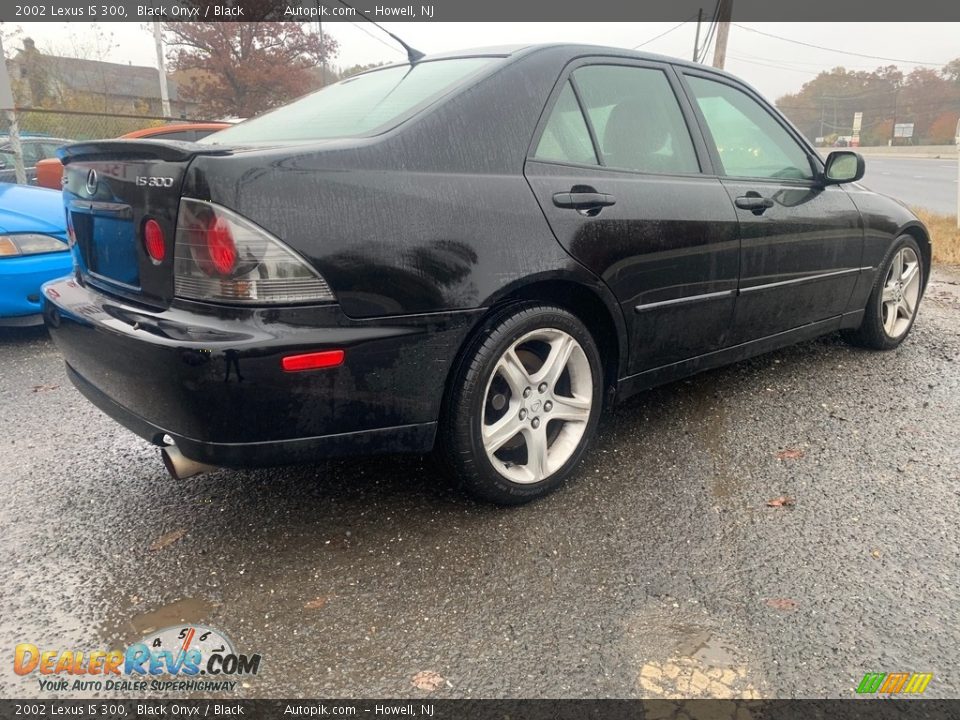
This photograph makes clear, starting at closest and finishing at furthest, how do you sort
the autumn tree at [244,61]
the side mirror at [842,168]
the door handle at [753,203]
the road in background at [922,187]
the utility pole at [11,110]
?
the door handle at [753,203]
the side mirror at [842,168]
the utility pole at [11,110]
the road in background at [922,187]
the autumn tree at [244,61]

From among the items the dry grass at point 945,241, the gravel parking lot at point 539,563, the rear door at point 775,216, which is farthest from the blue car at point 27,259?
the dry grass at point 945,241

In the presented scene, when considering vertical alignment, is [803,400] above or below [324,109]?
below

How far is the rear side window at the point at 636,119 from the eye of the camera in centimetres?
265

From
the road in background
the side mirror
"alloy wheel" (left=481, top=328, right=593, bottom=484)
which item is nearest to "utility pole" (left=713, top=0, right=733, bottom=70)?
the road in background

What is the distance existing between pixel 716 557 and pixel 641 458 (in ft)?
2.41

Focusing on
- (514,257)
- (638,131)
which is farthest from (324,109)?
(638,131)

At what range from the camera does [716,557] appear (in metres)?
2.18

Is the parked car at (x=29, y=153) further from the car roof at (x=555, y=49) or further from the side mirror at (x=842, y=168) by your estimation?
the side mirror at (x=842, y=168)

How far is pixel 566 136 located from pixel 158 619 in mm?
2040

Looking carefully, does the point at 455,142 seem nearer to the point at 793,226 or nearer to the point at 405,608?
the point at 405,608

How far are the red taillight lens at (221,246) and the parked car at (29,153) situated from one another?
8510 millimetres

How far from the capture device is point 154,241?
1.95 meters

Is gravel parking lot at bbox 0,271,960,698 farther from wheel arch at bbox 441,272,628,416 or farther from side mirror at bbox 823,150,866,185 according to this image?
side mirror at bbox 823,150,866,185

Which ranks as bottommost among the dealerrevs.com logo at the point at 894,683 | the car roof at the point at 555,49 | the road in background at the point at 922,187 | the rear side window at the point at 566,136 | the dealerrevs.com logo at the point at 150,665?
the dealerrevs.com logo at the point at 150,665
